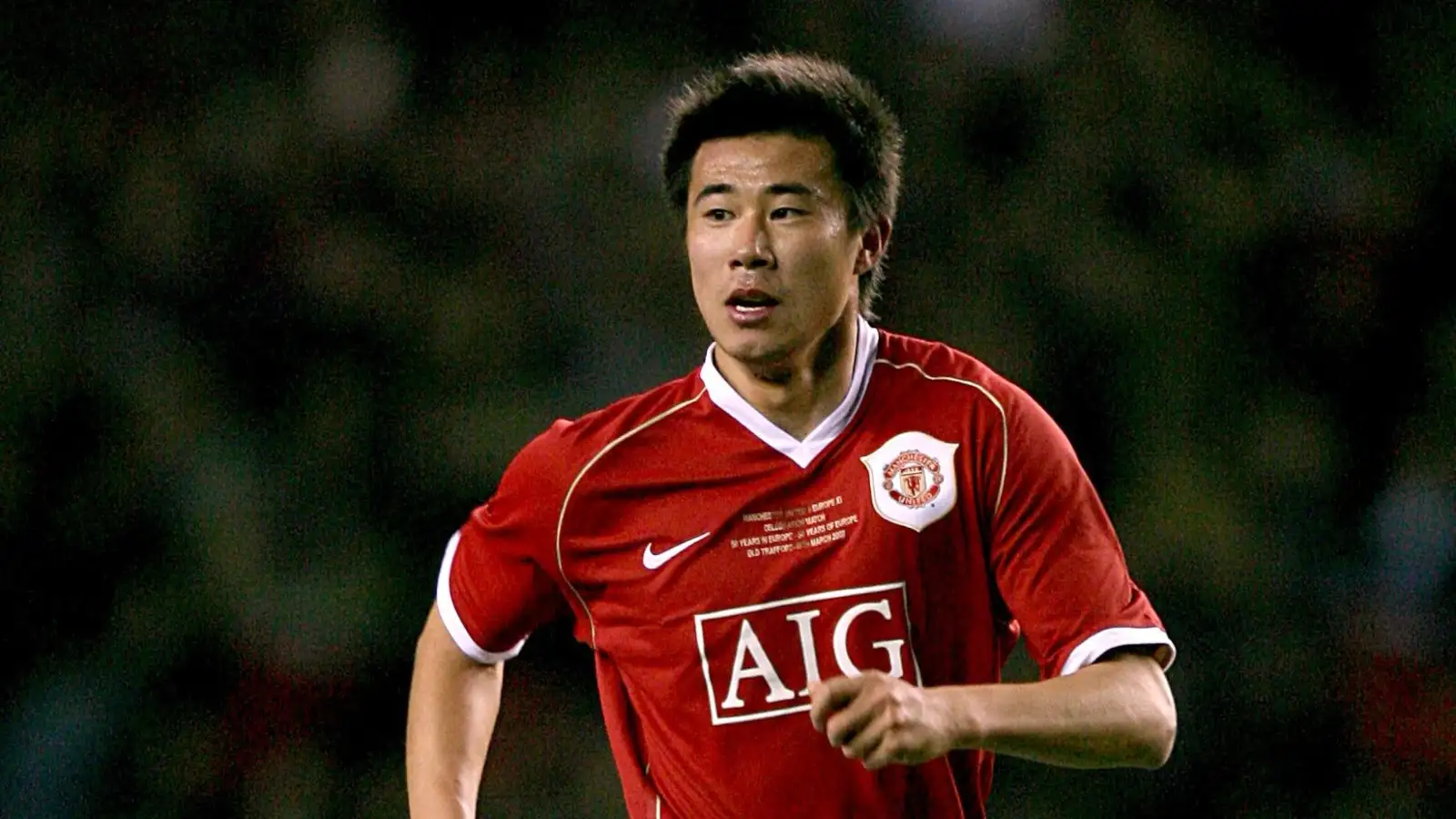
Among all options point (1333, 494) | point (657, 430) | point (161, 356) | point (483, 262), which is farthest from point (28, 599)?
point (1333, 494)

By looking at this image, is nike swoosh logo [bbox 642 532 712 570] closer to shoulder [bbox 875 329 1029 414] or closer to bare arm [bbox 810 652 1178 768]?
shoulder [bbox 875 329 1029 414]

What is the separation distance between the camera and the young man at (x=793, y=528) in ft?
7.08

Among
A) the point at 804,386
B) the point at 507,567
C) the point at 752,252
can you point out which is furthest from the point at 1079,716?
the point at 507,567

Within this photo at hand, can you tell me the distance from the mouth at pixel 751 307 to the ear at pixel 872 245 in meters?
0.21

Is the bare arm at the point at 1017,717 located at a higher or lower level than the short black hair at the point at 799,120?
lower

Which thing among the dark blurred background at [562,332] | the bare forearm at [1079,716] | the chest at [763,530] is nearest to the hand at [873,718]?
the bare forearm at [1079,716]

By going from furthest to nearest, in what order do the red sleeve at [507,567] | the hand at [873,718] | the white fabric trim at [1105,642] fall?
the red sleeve at [507,567] → the white fabric trim at [1105,642] → the hand at [873,718]

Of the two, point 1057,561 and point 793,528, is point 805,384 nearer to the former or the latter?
point 793,528

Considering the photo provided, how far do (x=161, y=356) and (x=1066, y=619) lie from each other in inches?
116

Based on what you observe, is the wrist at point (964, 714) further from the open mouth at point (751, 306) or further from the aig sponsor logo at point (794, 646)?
the open mouth at point (751, 306)

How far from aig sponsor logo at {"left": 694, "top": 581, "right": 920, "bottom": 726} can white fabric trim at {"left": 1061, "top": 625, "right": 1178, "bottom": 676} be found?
0.22 meters

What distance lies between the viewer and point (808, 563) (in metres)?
2.22

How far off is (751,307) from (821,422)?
7.9 inches

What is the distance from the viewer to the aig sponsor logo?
218cm
